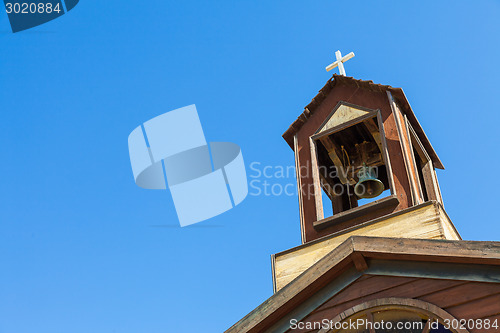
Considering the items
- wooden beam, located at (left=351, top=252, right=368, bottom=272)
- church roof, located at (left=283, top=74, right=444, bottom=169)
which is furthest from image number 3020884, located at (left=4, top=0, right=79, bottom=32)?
wooden beam, located at (left=351, top=252, right=368, bottom=272)

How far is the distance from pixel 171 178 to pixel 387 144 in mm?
4463

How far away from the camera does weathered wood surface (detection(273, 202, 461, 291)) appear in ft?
21.5

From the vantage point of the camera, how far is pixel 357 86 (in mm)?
9102

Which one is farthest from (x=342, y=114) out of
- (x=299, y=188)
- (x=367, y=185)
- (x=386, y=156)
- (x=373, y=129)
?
(x=299, y=188)

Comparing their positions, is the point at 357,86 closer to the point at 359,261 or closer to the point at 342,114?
the point at 342,114

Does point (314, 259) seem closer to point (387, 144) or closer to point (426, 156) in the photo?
point (387, 144)

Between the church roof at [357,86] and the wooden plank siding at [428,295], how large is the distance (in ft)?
14.3

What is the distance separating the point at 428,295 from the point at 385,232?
2245 mm

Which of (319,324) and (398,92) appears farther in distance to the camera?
(398,92)

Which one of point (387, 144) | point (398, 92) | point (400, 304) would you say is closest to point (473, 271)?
point (400, 304)

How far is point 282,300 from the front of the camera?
5273 mm
